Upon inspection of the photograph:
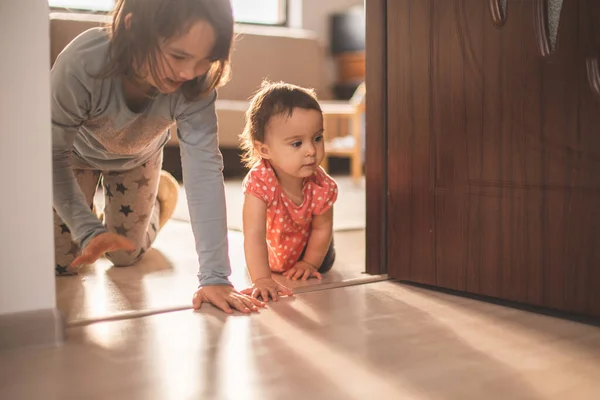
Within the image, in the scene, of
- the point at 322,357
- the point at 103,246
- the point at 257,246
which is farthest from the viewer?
the point at 257,246

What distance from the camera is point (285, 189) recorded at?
159 centimetres

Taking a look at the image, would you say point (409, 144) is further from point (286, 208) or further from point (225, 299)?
point (225, 299)

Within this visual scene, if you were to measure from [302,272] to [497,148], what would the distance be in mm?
550

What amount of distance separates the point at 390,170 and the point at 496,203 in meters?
0.31

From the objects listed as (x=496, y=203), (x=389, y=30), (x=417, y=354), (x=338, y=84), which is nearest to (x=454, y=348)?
A: (x=417, y=354)

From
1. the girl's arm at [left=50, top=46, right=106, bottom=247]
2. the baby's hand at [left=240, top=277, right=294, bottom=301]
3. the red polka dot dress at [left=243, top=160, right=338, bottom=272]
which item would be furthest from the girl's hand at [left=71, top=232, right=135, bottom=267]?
the red polka dot dress at [left=243, top=160, right=338, bottom=272]

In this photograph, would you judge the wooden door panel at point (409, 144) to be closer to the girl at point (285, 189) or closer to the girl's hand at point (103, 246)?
the girl at point (285, 189)

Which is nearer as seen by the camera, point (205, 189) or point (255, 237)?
point (205, 189)

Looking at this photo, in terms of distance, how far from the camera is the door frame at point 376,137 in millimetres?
1546

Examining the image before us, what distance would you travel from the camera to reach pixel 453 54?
136 centimetres

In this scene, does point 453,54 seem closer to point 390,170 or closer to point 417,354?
point 390,170

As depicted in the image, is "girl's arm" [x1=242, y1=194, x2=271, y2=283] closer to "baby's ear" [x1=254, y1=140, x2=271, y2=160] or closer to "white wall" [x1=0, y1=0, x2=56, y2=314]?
"baby's ear" [x1=254, y1=140, x2=271, y2=160]

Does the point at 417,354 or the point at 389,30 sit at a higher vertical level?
the point at 389,30

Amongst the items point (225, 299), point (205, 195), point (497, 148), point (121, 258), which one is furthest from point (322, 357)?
point (121, 258)
